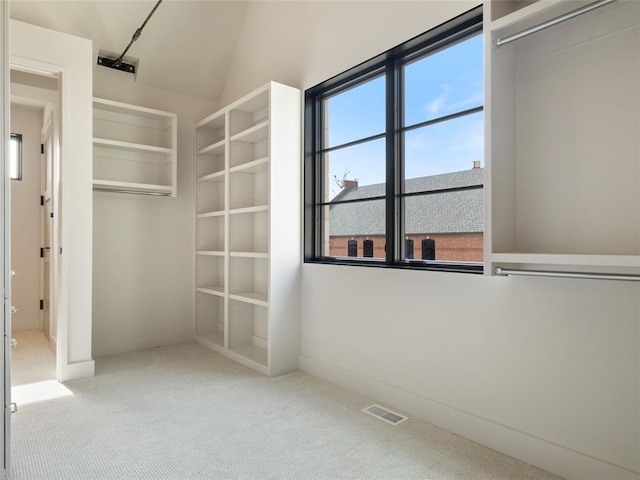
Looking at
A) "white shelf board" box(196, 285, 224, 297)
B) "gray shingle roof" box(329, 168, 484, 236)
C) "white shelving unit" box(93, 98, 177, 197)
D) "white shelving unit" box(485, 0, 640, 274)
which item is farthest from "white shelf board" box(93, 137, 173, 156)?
"white shelving unit" box(485, 0, 640, 274)

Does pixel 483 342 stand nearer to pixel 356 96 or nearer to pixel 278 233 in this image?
pixel 278 233

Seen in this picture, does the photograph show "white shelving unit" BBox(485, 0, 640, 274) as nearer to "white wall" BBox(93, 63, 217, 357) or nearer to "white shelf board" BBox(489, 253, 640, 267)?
"white shelf board" BBox(489, 253, 640, 267)

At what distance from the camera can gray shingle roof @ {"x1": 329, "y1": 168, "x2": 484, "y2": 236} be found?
2.41 meters

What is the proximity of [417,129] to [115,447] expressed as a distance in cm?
251

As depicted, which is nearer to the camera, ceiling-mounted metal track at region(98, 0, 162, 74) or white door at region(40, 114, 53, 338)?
ceiling-mounted metal track at region(98, 0, 162, 74)

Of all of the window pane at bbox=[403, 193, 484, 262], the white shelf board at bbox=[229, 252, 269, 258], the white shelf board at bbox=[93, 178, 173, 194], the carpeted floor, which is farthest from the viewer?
the white shelf board at bbox=[93, 178, 173, 194]

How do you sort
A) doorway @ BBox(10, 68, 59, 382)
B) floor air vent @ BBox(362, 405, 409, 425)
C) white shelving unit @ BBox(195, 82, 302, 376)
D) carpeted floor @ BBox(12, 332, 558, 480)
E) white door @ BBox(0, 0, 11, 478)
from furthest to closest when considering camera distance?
doorway @ BBox(10, 68, 59, 382) → white shelving unit @ BBox(195, 82, 302, 376) → floor air vent @ BBox(362, 405, 409, 425) → carpeted floor @ BBox(12, 332, 558, 480) → white door @ BBox(0, 0, 11, 478)

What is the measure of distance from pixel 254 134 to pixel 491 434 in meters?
2.90

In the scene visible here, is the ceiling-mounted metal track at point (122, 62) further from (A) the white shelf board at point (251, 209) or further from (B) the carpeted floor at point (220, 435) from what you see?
(B) the carpeted floor at point (220, 435)

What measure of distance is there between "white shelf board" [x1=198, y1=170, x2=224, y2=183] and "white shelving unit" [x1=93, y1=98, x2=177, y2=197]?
314 mm

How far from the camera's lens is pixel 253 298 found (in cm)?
357

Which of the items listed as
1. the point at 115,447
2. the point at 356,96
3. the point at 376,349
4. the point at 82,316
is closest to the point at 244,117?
the point at 356,96

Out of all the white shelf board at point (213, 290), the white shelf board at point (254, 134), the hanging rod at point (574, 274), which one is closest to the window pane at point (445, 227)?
the hanging rod at point (574, 274)

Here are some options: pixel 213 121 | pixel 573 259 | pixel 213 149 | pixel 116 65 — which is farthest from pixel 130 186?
pixel 573 259
